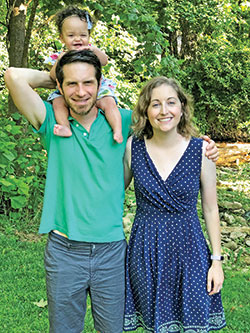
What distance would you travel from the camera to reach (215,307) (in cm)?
229

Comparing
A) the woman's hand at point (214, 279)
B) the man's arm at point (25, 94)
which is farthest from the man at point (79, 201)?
the woman's hand at point (214, 279)

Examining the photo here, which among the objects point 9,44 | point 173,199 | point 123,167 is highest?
point 9,44

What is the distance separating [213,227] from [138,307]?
584 mm

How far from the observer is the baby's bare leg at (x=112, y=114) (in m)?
2.18

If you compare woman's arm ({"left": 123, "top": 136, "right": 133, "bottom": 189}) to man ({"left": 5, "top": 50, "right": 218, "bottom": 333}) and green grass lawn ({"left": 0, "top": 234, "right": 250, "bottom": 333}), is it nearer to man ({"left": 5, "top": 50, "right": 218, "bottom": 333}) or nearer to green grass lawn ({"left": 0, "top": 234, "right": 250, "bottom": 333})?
man ({"left": 5, "top": 50, "right": 218, "bottom": 333})

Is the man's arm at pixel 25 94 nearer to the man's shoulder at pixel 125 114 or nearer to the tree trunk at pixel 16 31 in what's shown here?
the man's shoulder at pixel 125 114

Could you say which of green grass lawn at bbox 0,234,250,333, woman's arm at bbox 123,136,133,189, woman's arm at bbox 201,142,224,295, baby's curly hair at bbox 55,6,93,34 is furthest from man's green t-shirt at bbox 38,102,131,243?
green grass lawn at bbox 0,234,250,333

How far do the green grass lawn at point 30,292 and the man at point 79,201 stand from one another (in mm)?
1234

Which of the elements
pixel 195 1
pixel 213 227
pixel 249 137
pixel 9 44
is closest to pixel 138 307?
pixel 213 227

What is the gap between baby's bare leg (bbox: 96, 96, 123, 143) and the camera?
2.18m

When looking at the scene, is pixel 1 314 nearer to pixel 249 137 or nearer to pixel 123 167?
pixel 123 167

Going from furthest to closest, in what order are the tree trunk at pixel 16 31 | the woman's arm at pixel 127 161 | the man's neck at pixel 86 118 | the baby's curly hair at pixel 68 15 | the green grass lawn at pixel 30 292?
the tree trunk at pixel 16 31
the green grass lawn at pixel 30 292
the baby's curly hair at pixel 68 15
the woman's arm at pixel 127 161
the man's neck at pixel 86 118

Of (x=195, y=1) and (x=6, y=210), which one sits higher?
(x=195, y=1)

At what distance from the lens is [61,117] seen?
212 cm
